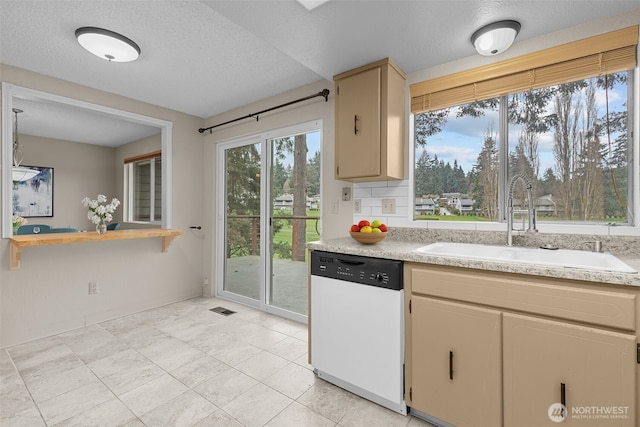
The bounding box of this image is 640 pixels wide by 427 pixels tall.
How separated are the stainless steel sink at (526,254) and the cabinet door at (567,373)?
329 mm

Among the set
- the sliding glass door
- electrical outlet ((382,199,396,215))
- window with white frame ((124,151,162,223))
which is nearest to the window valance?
electrical outlet ((382,199,396,215))

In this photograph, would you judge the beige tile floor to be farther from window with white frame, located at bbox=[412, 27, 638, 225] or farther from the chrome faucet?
window with white frame, located at bbox=[412, 27, 638, 225]

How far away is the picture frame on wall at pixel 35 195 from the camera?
4.96 meters

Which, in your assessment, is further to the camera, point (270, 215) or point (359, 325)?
point (270, 215)

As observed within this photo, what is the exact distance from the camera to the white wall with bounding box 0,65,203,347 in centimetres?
263

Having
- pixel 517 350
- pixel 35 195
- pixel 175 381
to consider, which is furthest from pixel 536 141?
pixel 35 195

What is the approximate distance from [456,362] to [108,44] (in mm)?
2942

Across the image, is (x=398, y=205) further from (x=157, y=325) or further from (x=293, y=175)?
(x=157, y=325)

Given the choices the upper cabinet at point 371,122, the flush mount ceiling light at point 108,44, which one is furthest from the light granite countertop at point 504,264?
the flush mount ceiling light at point 108,44

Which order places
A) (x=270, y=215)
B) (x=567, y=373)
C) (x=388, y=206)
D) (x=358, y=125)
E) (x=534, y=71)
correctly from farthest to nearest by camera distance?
(x=270, y=215) < (x=388, y=206) < (x=358, y=125) < (x=534, y=71) < (x=567, y=373)

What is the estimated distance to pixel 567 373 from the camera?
1.22 metres

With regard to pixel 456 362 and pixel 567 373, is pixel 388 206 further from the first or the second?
pixel 567 373

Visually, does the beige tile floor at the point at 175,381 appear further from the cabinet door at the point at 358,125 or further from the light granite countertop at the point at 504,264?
the cabinet door at the point at 358,125

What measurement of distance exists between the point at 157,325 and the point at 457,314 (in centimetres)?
282
